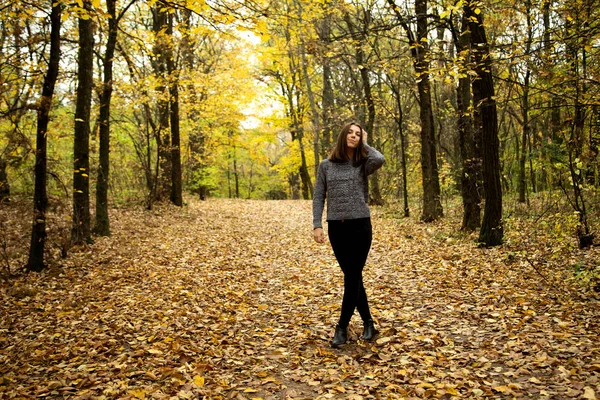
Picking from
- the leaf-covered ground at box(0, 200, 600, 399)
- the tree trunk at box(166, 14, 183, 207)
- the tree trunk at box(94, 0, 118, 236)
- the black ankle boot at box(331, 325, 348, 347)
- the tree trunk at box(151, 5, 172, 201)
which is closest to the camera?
the leaf-covered ground at box(0, 200, 600, 399)

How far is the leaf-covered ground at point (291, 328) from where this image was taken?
3.70 metres

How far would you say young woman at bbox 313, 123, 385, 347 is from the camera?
4.34 meters

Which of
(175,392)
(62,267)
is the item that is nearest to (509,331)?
(175,392)

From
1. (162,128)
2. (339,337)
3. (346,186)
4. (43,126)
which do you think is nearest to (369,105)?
(162,128)

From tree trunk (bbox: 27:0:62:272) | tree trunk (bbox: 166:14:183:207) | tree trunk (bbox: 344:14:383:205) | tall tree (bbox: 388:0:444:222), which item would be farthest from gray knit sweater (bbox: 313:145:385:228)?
tree trunk (bbox: 344:14:383:205)

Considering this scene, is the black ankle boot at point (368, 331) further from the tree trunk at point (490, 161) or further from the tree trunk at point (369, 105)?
the tree trunk at point (369, 105)

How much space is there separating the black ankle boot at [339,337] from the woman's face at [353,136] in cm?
197

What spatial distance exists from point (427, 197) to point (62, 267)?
982cm

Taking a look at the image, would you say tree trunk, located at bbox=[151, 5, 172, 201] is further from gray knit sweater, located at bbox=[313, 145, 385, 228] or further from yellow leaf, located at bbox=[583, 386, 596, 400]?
yellow leaf, located at bbox=[583, 386, 596, 400]

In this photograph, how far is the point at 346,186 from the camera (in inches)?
173

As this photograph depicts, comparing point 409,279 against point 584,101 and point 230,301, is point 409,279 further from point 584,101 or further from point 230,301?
point 584,101

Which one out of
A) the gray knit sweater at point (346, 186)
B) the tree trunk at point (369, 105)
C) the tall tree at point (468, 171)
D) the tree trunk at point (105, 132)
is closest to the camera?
the gray knit sweater at point (346, 186)

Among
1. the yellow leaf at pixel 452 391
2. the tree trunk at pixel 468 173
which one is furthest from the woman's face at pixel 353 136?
the tree trunk at pixel 468 173

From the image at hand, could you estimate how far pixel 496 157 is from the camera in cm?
841
